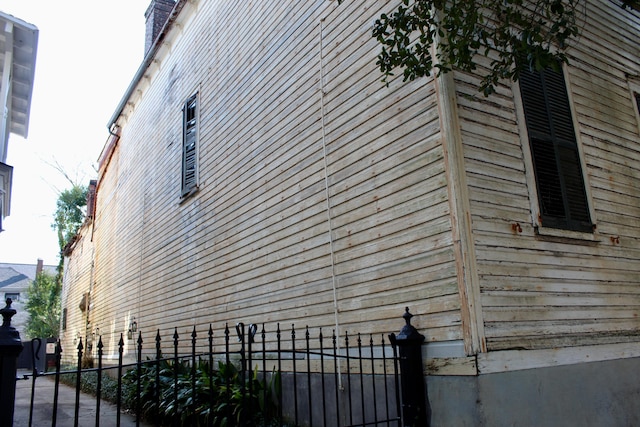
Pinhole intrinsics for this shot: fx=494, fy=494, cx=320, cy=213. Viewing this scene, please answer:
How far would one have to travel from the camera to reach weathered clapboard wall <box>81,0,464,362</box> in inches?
201

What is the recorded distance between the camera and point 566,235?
5.43 meters

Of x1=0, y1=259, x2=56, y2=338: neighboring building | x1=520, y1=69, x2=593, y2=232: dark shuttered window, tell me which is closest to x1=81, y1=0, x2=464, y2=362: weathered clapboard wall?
x1=520, y1=69, x2=593, y2=232: dark shuttered window

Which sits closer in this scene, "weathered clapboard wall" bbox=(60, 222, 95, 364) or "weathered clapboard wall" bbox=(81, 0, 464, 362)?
"weathered clapboard wall" bbox=(81, 0, 464, 362)

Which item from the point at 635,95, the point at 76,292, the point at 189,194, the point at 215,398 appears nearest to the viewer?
the point at 215,398

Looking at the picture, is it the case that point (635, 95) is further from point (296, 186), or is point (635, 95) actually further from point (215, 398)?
point (215, 398)

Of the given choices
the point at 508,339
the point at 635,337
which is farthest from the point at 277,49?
the point at 635,337

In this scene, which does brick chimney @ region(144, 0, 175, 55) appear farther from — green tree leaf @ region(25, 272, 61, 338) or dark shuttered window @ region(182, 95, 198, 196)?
green tree leaf @ region(25, 272, 61, 338)

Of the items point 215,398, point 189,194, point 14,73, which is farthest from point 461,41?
point 14,73

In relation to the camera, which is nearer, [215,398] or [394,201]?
[394,201]

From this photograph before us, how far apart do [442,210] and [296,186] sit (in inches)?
109

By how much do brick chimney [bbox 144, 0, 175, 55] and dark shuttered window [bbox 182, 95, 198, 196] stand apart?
6.42 meters

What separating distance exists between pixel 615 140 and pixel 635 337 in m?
2.60

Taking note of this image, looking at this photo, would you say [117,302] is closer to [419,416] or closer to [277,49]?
[277,49]

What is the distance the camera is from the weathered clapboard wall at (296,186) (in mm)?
5109
